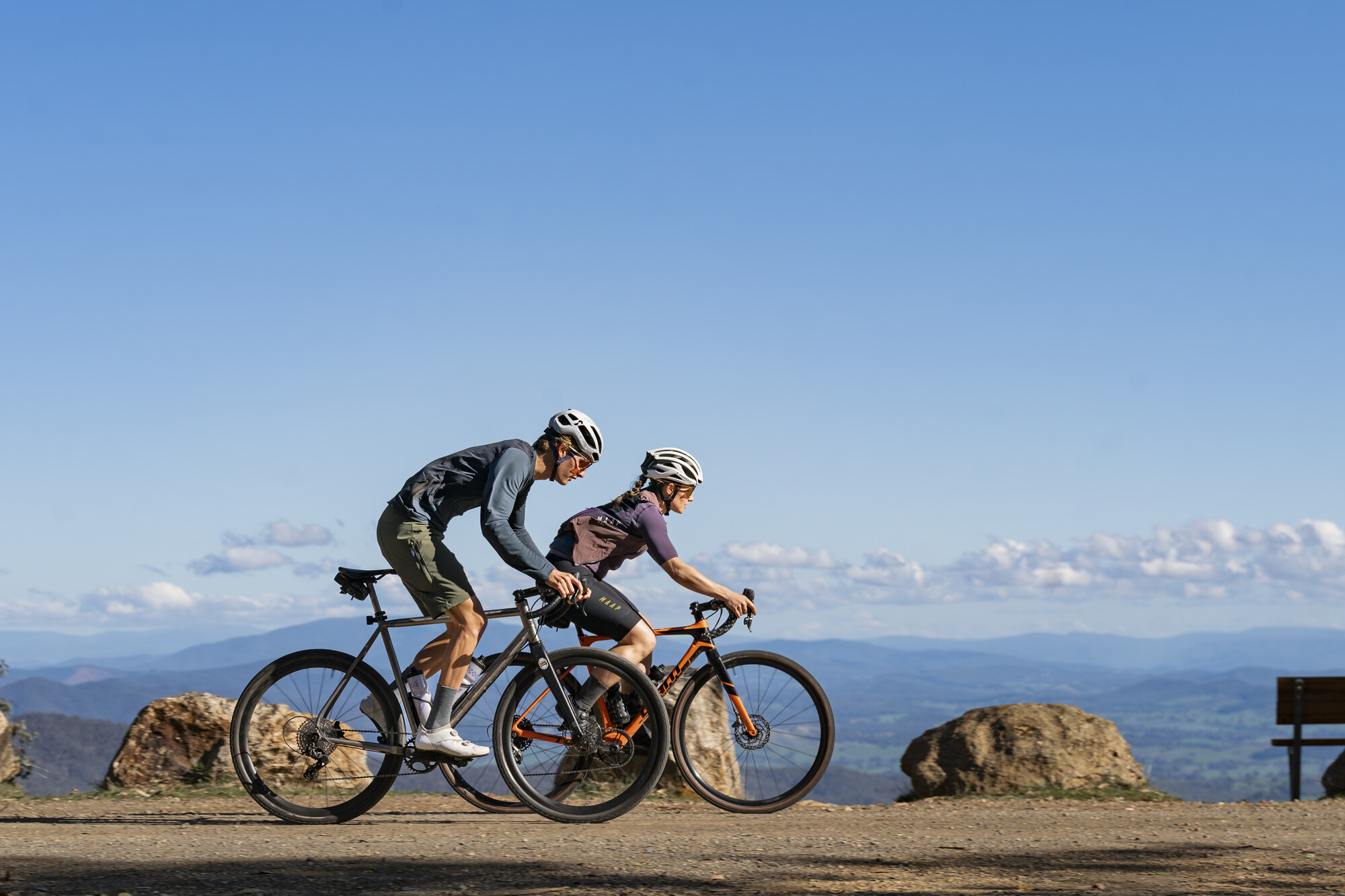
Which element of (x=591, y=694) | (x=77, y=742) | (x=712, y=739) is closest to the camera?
(x=591, y=694)

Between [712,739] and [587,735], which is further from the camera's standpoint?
[712,739]

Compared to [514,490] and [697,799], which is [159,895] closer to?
[514,490]

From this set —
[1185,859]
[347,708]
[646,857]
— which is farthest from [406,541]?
[1185,859]

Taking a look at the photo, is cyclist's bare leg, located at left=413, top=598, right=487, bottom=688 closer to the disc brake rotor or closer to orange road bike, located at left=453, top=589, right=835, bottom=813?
orange road bike, located at left=453, top=589, right=835, bottom=813

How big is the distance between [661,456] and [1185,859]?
3.60 meters

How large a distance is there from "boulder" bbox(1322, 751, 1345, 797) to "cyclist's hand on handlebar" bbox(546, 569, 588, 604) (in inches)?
294

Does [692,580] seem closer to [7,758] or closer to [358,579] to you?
[358,579]

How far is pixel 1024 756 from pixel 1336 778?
3.57 meters

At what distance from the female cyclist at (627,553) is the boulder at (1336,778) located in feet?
21.7

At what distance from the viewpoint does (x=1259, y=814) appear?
7.30 m

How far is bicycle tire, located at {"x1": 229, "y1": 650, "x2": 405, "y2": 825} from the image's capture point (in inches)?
254

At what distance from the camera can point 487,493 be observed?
242 inches

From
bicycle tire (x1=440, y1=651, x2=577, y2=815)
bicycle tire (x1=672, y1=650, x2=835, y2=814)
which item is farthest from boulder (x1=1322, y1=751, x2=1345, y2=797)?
bicycle tire (x1=440, y1=651, x2=577, y2=815)

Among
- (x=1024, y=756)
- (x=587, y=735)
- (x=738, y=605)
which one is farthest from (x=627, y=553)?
(x=1024, y=756)
